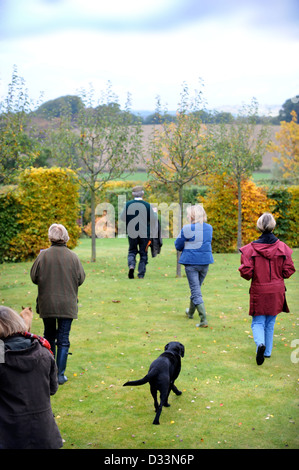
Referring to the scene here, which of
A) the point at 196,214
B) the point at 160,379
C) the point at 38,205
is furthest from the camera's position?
the point at 38,205

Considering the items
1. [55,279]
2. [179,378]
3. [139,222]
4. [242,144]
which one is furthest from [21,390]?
[242,144]

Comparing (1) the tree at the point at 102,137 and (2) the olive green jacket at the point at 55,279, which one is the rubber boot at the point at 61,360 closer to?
(2) the olive green jacket at the point at 55,279

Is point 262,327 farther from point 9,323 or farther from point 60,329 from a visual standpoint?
point 9,323

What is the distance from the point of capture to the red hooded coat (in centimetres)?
692

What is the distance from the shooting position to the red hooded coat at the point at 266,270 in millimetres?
6918

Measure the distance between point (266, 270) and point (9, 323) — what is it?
13.7ft

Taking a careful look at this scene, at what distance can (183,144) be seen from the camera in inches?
556

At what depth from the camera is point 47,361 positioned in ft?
12.4

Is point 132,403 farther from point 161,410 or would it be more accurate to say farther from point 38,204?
point 38,204

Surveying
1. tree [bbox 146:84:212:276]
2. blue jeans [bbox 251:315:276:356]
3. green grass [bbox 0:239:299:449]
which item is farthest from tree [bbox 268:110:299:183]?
blue jeans [bbox 251:315:276:356]

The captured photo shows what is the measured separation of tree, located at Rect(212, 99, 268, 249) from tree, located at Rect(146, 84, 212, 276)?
4638 mm

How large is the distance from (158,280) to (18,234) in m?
5.96

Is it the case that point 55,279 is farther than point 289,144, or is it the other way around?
point 289,144

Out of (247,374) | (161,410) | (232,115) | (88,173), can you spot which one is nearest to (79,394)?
(161,410)
